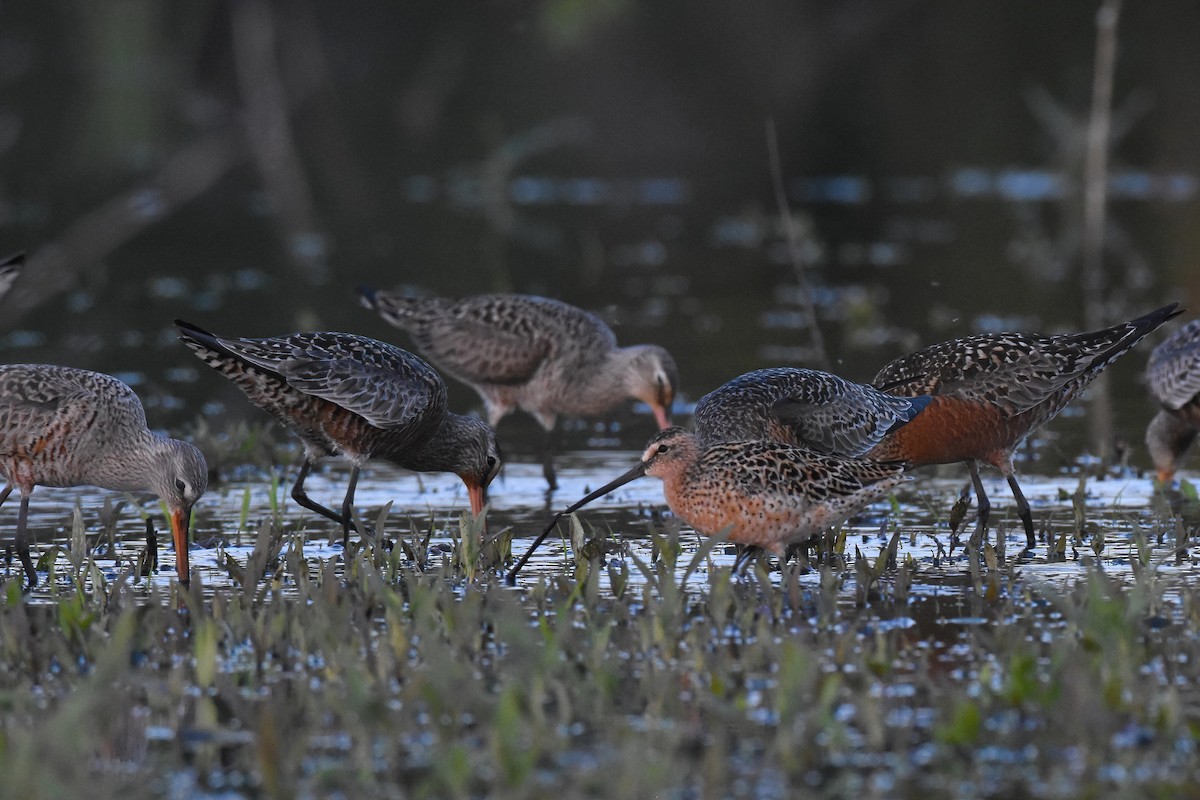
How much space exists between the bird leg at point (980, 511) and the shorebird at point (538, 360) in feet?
9.30

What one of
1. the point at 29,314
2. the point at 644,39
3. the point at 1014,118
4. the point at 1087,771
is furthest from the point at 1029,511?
the point at 644,39

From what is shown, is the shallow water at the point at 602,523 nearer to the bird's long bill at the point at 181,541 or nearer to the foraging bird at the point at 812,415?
the bird's long bill at the point at 181,541

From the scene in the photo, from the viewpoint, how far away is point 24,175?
22266 millimetres

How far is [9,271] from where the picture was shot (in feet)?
29.1

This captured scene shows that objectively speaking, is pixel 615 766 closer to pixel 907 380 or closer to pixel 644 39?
pixel 907 380

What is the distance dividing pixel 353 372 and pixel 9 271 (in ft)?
5.68

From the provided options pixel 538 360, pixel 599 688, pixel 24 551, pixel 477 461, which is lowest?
pixel 599 688

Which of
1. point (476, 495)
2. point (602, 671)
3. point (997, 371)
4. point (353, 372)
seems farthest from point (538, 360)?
point (602, 671)

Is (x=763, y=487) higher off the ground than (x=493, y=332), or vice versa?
(x=493, y=332)

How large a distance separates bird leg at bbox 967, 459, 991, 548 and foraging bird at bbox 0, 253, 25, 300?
4.31 m

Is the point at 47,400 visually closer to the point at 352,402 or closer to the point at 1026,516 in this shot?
the point at 352,402

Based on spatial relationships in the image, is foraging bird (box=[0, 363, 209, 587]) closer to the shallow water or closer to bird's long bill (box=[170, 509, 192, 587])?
bird's long bill (box=[170, 509, 192, 587])

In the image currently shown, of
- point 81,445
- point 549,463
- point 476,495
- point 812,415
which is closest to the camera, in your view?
point 81,445

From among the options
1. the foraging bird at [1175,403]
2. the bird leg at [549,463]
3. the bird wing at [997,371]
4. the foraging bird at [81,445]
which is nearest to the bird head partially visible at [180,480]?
the foraging bird at [81,445]
